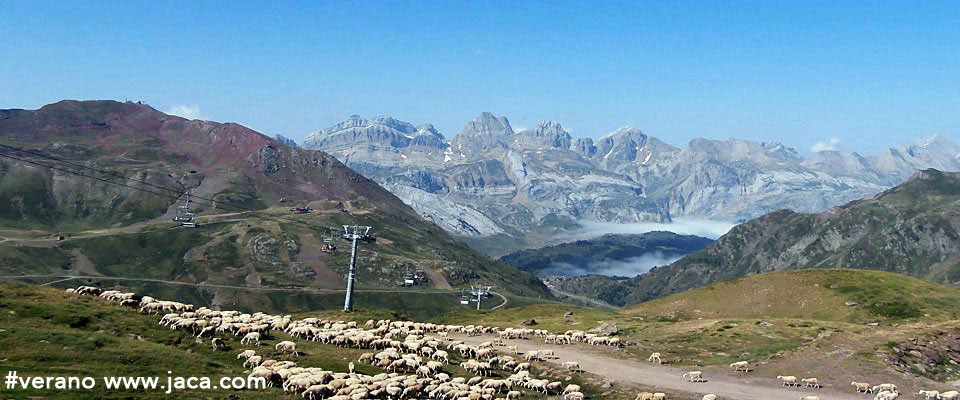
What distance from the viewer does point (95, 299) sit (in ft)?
228

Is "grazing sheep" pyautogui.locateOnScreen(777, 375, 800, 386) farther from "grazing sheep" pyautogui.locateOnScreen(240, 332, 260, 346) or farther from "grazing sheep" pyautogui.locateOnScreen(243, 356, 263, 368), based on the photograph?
"grazing sheep" pyautogui.locateOnScreen(240, 332, 260, 346)

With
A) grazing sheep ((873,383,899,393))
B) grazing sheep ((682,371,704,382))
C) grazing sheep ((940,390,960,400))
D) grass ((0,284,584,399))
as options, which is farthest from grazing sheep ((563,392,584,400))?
grazing sheep ((940,390,960,400))

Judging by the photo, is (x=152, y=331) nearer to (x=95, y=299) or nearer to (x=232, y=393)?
(x=95, y=299)

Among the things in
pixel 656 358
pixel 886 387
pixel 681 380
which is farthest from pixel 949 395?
pixel 656 358

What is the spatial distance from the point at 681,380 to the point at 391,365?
2728cm

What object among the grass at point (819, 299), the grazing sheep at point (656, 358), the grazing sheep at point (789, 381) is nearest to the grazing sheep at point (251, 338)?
the grazing sheep at point (656, 358)

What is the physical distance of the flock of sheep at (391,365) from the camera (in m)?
49.5

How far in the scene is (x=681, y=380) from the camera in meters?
64.9

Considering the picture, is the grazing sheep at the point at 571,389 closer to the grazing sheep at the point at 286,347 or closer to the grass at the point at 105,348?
the grass at the point at 105,348

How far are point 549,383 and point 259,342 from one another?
26454mm

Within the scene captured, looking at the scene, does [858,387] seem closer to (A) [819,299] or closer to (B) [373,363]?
(B) [373,363]

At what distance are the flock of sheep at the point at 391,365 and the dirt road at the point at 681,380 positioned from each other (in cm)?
165

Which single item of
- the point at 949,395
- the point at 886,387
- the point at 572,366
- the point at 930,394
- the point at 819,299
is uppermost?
the point at 819,299

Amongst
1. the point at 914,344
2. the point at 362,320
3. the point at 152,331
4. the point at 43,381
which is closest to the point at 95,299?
the point at 152,331
